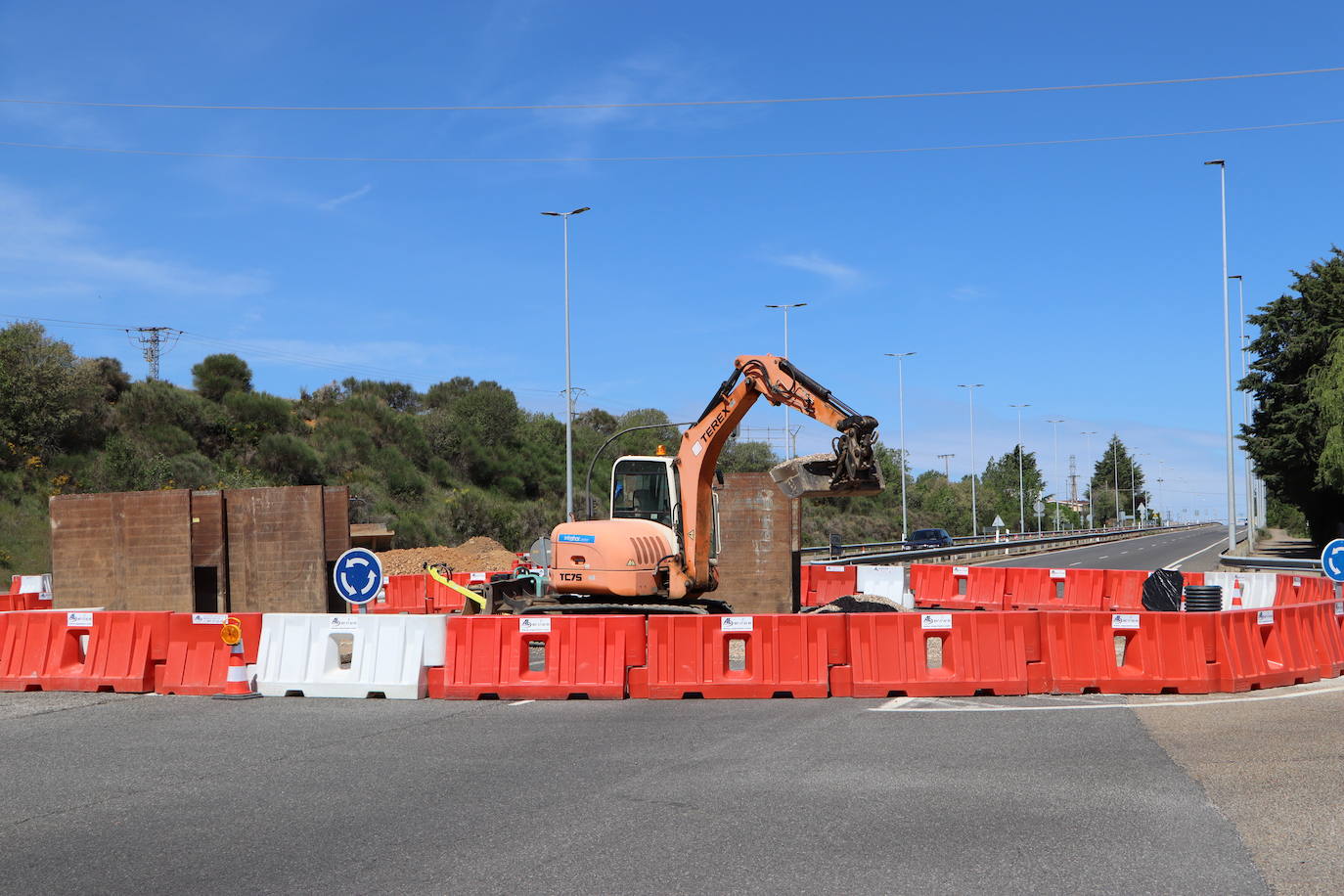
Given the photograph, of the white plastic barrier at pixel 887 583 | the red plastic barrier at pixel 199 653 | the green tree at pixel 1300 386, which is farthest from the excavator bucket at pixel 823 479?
the green tree at pixel 1300 386

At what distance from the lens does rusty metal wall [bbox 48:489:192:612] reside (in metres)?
20.9

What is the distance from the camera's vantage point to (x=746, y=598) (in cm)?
2181

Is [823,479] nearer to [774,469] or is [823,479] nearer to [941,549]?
[774,469]

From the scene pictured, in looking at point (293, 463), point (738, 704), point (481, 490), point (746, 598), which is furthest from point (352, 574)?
point (481, 490)

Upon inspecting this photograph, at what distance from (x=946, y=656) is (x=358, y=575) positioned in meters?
6.89

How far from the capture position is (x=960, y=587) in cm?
2772

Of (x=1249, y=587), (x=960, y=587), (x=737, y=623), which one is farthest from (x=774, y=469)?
(x=960, y=587)

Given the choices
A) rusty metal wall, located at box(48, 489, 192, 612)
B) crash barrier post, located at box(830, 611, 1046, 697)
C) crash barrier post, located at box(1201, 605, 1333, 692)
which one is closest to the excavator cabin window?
crash barrier post, located at box(830, 611, 1046, 697)

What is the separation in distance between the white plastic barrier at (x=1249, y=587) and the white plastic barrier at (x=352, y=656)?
1413cm

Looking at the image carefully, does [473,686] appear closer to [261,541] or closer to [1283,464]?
[261,541]

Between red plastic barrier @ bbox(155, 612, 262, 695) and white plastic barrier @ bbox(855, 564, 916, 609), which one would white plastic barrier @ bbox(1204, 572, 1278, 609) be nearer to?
white plastic barrier @ bbox(855, 564, 916, 609)

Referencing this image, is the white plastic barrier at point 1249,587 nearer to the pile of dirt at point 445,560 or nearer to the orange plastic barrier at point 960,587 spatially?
the orange plastic barrier at point 960,587

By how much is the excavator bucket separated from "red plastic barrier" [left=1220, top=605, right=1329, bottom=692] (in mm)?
3816

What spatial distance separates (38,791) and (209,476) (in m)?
39.5
